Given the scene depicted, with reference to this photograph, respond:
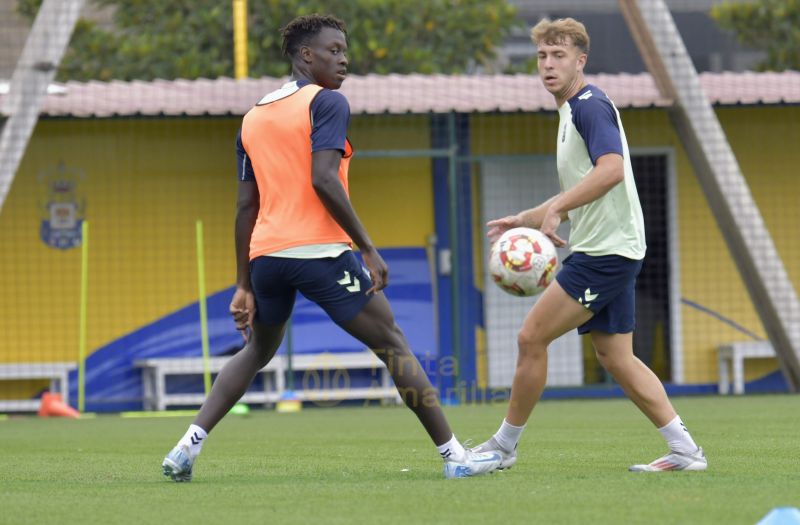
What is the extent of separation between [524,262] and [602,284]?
37 centimetres

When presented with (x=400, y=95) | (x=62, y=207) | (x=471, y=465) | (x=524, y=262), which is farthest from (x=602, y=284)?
(x=62, y=207)

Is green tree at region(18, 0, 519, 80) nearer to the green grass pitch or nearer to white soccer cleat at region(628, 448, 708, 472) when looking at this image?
the green grass pitch

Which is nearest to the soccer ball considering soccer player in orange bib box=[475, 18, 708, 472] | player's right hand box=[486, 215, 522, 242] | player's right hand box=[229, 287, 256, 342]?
soccer player in orange bib box=[475, 18, 708, 472]

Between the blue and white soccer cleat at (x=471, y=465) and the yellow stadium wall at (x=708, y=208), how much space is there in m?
9.43

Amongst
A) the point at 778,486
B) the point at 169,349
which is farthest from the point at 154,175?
the point at 778,486

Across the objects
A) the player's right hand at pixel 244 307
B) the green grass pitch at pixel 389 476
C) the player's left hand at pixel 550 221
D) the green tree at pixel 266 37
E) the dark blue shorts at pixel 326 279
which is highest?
the green tree at pixel 266 37

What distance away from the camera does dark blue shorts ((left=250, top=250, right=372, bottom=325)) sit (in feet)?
21.5

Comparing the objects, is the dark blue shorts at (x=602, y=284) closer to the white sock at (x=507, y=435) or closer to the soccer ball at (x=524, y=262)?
the soccer ball at (x=524, y=262)

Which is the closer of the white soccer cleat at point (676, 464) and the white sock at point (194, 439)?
the white sock at point (194, 439)

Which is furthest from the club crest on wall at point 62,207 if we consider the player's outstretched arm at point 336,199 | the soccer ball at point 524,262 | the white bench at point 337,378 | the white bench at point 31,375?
the player's outstretched arm at point 336,199

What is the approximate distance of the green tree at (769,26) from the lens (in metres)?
21.3

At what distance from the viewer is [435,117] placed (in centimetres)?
1558

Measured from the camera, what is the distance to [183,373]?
15.4m

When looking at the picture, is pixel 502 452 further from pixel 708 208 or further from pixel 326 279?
pixel 708 208
